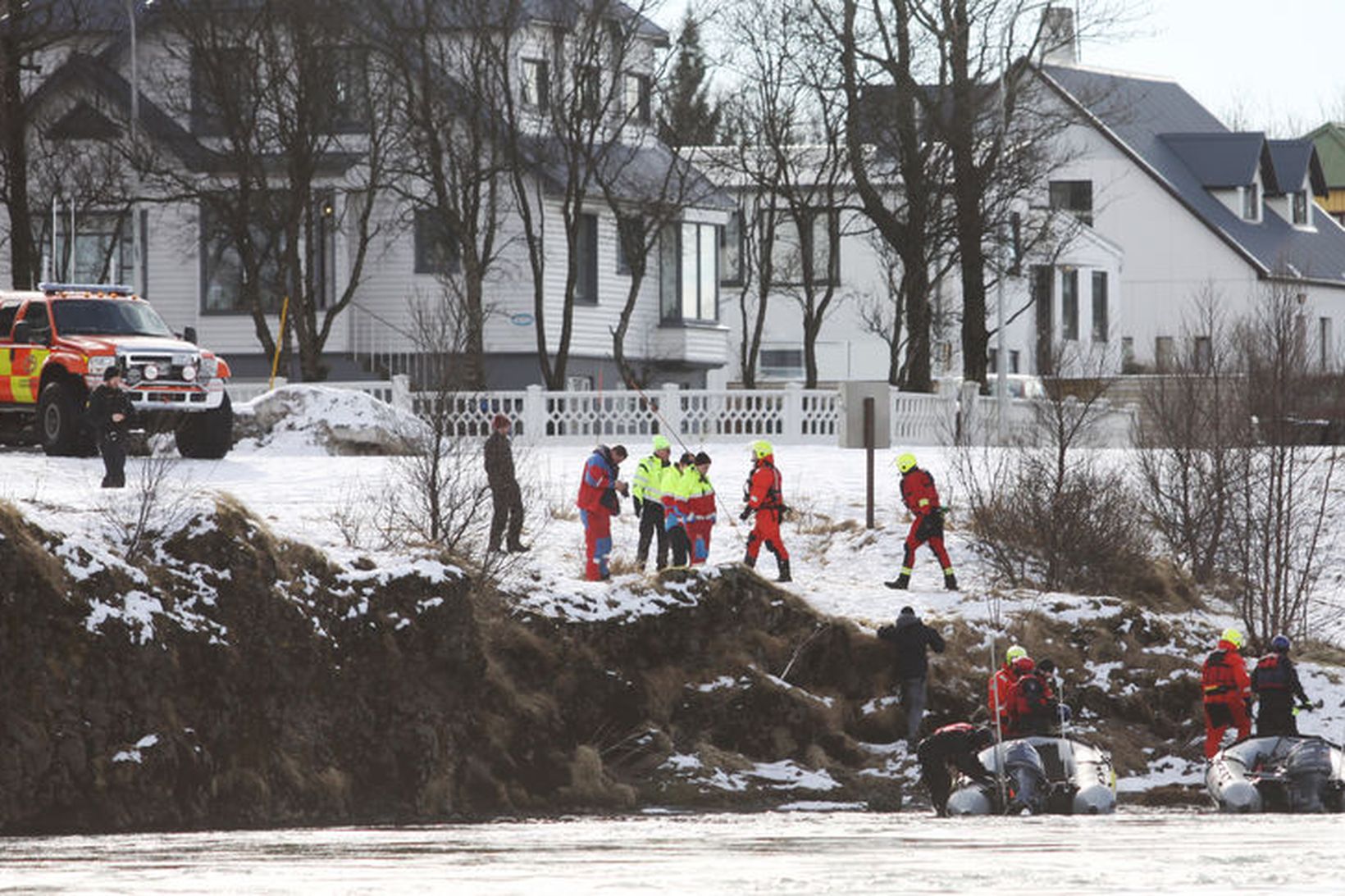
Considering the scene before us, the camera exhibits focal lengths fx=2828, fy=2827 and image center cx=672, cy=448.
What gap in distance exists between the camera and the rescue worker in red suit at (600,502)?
90.6 ft

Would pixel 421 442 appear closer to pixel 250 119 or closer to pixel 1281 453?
pixel 1281 453

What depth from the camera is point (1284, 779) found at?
23.6 m

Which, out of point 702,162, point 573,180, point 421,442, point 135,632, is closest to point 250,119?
point 573,180

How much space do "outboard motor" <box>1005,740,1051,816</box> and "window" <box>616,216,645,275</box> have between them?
2932cm

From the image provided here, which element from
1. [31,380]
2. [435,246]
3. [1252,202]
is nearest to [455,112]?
[435,246]

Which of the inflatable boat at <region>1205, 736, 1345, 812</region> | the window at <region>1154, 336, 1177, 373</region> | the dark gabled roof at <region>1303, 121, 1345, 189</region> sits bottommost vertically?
the inflatable boat at <region>1205, 736, 1345, 812</region>

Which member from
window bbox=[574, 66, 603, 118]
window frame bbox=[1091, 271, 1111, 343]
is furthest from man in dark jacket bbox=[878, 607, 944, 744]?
window frame bbox=[1091, 271, 1111, 343]

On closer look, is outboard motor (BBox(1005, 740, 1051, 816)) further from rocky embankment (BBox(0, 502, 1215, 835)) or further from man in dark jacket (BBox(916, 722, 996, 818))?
rocky embankment (BBox(0, 502, 1215, 835))

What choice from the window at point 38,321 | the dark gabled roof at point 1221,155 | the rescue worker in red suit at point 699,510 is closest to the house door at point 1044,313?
the rescue worker in red suit at point 699,510

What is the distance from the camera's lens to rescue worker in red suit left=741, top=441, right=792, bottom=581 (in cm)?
2823

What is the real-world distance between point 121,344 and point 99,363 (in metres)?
0.48

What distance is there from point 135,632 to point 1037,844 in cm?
1020

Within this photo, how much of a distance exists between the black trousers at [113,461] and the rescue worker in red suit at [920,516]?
793 cm

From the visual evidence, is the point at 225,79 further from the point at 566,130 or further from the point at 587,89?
the point at 566,130
